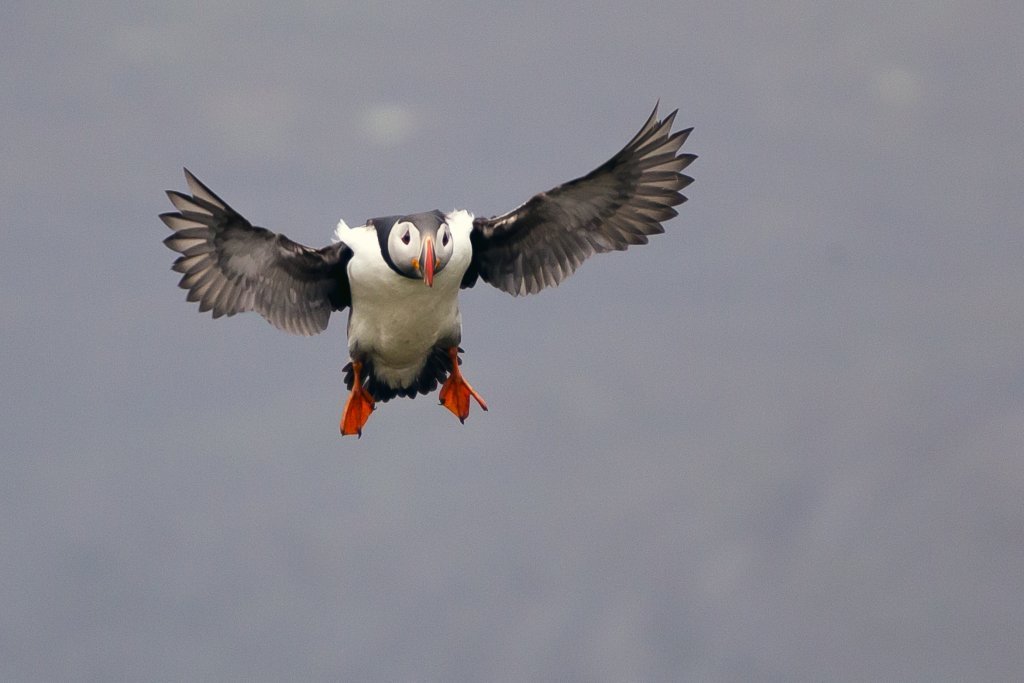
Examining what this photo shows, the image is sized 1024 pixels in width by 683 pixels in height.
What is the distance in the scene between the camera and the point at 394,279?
21.9 meters

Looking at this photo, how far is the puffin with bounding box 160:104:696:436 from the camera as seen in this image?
21781 millimetres

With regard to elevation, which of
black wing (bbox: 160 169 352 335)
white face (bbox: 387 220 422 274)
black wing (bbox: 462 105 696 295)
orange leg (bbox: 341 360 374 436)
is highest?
black wing (bbox: 462 105 696 295)

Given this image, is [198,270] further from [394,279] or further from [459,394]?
[459,394]

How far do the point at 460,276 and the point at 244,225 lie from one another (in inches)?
100.0

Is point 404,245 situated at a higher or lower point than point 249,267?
lower

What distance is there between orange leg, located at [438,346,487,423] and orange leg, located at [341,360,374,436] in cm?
91

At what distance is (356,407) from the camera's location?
23375 millimetres

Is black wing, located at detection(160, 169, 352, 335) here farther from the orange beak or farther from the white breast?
the orange beak

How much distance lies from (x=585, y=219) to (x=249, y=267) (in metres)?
4.03

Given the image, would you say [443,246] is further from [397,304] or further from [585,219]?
[585,219]

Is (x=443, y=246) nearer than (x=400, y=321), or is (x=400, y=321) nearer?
(x=443, y=246)

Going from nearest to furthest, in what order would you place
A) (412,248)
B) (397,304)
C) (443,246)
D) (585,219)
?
(412,248), (443,246), (397,304), (585,219)

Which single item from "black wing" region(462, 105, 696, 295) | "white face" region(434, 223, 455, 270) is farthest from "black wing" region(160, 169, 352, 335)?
"black wing" region(462, 105, 696, 295)

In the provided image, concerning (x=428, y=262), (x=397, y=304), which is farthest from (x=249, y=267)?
(x=428, y=262)
